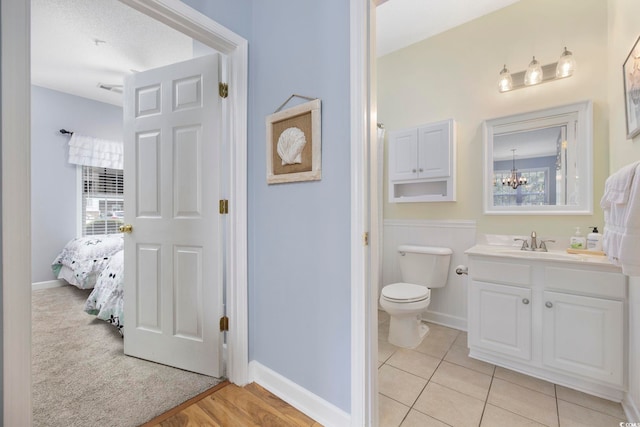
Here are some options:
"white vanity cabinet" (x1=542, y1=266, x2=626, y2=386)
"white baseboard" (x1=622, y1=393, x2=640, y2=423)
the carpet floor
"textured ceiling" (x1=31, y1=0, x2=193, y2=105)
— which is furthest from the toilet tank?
"textured ceiling" (x1=31, y1=0, x2=193, y2=105)

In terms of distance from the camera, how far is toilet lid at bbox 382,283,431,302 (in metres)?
2.10

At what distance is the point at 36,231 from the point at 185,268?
11.9ft

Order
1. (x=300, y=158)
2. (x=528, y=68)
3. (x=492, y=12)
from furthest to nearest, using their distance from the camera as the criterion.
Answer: (x=492, y=12), (x=528, y=68), (x=300, y=158)

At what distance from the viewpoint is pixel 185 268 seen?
5.94ft

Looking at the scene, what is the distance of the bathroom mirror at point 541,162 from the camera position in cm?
197

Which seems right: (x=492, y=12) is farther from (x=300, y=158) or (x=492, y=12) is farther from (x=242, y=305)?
(x=242, y=305)

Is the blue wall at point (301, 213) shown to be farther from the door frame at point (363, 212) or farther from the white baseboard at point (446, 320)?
the white baseboard at point (446, 320)

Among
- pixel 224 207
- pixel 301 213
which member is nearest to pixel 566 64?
pixel 301 213

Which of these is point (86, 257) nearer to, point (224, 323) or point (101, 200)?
point (101, 200)

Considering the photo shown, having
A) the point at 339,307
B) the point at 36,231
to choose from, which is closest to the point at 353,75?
the point at 339,307

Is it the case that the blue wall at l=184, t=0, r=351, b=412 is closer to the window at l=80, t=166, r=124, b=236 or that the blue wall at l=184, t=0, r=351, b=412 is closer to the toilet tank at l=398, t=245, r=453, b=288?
the toilet tank at l=398, t=245, r=453, b=288

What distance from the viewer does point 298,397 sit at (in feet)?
4.90

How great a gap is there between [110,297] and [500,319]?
3042 mm

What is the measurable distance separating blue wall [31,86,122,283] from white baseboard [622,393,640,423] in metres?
5.93
